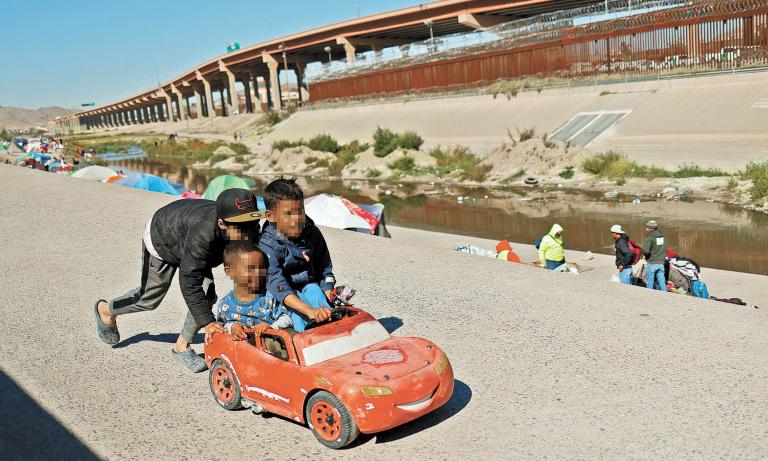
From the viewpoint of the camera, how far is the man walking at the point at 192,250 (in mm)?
5586

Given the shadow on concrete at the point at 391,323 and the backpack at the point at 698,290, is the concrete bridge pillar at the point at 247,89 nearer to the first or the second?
the backpack at the point at 698,290

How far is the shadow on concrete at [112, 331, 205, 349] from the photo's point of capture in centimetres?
778

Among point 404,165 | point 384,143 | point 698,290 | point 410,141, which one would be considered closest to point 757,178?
point 698,290

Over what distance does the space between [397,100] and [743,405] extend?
170 ft

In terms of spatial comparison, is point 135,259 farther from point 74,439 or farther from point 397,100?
point 397,100

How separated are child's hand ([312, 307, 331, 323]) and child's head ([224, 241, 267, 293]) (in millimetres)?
572

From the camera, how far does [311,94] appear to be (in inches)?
2884

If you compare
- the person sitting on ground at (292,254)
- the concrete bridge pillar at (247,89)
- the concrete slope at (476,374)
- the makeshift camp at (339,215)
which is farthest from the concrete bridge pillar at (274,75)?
the person sitting on ground at (292,254)

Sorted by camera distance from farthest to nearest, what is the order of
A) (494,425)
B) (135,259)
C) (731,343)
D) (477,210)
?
(477,210)
(135,259)
(731,343)
(494,425)

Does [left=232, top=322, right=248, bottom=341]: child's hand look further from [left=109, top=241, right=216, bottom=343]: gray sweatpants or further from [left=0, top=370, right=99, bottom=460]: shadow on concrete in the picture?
[left=0, top=370, right=99, bottom=460]: shadow on concrete

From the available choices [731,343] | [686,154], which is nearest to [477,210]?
[686,154]

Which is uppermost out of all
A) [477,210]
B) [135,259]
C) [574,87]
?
[574,87]

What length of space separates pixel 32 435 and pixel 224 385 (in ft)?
4.84

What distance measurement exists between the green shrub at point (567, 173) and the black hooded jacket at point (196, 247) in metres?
25.3
